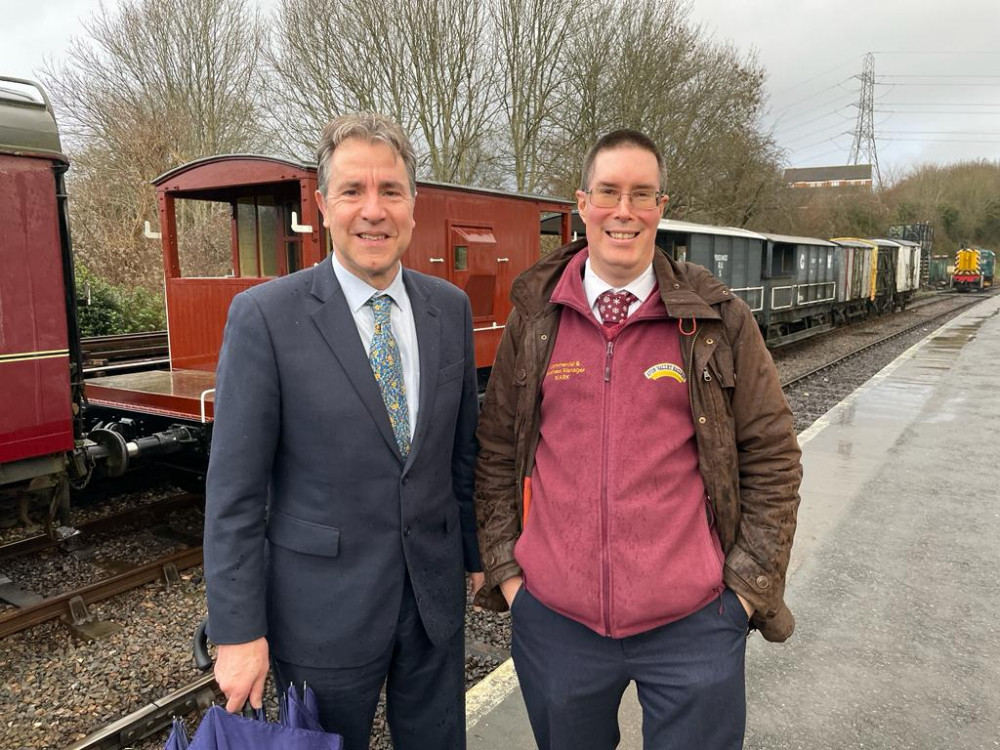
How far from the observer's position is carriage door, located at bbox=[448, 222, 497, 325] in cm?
704

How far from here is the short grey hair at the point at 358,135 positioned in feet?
5.77

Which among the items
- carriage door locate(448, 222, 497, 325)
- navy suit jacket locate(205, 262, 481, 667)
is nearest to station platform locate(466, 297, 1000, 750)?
navy suit jacket locate(205, 262, 481, 667)

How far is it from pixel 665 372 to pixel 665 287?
0.22 meters

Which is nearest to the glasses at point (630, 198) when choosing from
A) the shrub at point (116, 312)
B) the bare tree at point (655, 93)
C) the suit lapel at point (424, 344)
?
the suit lapel at point (424, 344)

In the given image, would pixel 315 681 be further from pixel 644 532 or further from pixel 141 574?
pixel 141 574

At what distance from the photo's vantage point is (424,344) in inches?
75.7

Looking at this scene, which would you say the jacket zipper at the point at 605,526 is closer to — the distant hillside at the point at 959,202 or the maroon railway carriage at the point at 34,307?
the maroon railway carriage at the point at 34,307

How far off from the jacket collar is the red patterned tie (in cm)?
9

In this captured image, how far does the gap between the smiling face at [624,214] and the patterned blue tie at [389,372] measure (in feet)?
1.90

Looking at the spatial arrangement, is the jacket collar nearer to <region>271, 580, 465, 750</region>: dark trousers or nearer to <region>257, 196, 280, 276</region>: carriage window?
<region>271, 580, 465, 750</region>: dark trousers

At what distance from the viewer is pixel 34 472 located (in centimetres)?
446

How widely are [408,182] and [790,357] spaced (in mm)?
16337

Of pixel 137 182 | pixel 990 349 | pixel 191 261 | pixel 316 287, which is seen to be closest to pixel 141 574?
pixel 316 287

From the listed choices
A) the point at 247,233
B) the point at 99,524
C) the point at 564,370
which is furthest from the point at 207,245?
the point at 564,370
